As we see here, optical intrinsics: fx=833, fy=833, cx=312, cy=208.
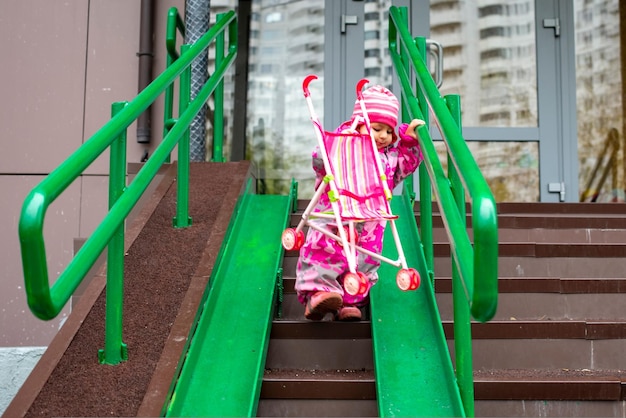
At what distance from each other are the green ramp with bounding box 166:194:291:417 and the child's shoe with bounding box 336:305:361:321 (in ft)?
1.01

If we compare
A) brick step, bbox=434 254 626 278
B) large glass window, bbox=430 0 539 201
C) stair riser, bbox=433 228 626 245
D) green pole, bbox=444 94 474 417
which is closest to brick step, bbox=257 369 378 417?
green pole, bbox=444 94 474 417

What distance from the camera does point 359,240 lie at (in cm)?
376

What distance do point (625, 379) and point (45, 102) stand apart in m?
4.93

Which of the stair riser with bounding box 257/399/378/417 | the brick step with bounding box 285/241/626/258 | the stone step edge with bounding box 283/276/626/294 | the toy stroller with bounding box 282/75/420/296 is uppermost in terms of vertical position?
the toy stroller with bounding box 282/75/420/296

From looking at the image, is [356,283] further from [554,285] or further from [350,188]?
[554,285]

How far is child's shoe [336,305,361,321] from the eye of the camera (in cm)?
365

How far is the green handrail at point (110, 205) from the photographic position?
2398 mm

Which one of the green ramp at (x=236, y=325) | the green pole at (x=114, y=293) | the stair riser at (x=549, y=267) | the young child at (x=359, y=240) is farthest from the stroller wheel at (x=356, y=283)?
the stair riser at (x=549, y=267)

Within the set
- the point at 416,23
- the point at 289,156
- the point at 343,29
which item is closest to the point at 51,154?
the point at 289,156

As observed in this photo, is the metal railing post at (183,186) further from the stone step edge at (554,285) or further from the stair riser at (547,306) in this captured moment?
the stone step edge at (554,285)

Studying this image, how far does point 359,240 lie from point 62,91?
3718 mm

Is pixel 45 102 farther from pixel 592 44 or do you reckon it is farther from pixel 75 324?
pixel 592 44

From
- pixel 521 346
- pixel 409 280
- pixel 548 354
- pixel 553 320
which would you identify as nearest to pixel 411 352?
pixel 409 280

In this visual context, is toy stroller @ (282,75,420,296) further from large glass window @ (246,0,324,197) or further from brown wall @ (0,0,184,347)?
large glass window @ (246,0,324,197)
